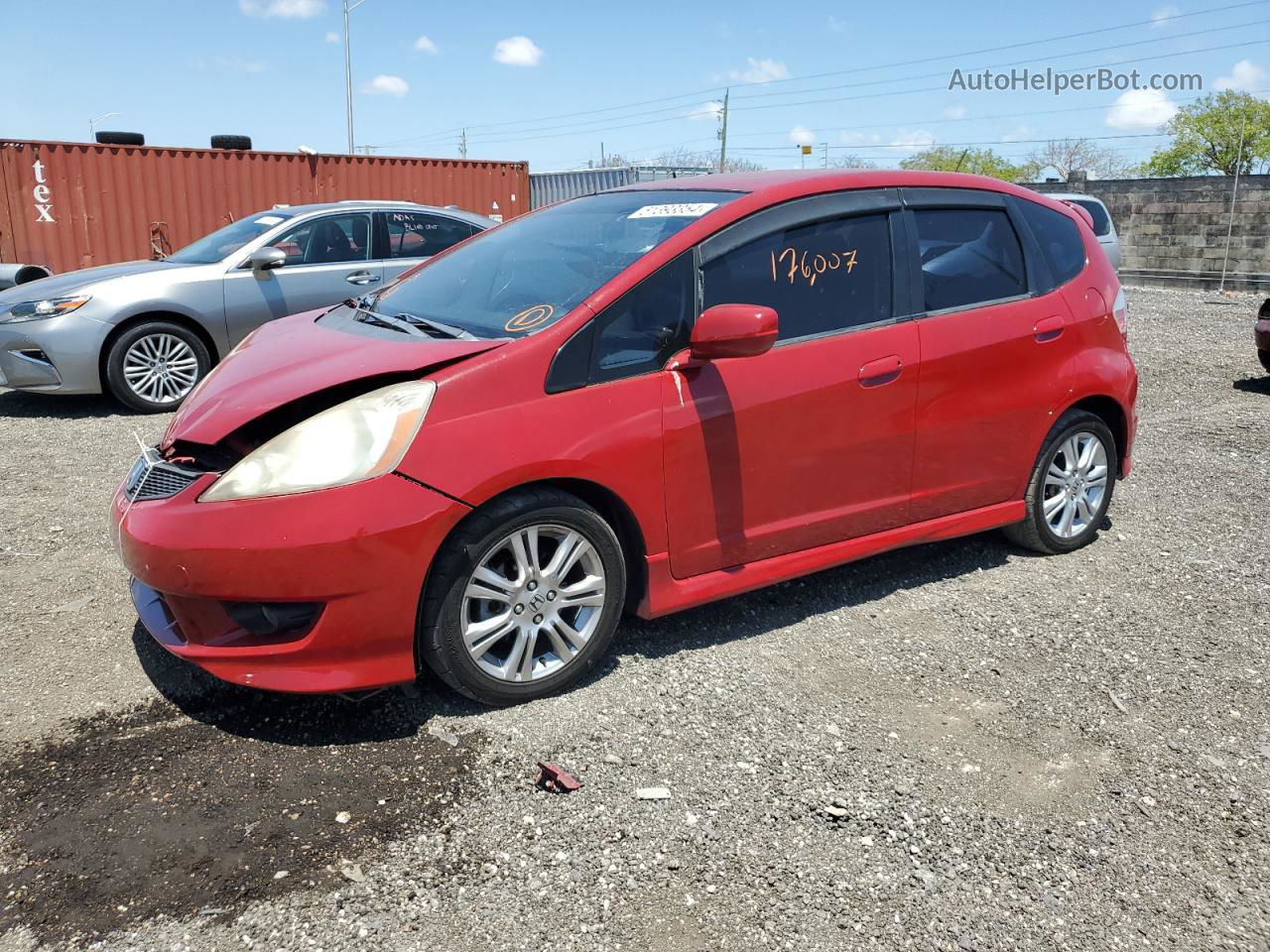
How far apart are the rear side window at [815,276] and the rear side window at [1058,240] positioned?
1.01 metres

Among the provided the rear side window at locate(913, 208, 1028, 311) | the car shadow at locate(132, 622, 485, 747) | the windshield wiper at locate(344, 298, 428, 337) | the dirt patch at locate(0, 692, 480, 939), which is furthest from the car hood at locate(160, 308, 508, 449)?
the rear side window at locate(913, 208, 1028, 311)

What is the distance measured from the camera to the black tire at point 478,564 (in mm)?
3195

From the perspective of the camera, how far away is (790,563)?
3.98 m

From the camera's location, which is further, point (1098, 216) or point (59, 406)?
point (1098, 216)

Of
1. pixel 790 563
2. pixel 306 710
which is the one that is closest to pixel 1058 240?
pixel 790 563

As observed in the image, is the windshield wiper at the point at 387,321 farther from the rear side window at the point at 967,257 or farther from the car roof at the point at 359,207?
the car roof at the point at 359,207

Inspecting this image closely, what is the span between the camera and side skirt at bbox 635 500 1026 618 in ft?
12.0

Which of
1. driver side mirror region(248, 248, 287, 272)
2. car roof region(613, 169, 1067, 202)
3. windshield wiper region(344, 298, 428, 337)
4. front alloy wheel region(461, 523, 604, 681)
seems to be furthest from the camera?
driver side mirror region(248, 248, 287, 272)

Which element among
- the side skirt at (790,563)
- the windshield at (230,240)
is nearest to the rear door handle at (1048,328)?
the side skirt at (790,563)

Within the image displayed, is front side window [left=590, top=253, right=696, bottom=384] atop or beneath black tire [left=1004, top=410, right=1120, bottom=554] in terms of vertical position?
atop

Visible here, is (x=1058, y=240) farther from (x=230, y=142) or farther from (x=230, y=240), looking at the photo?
(x=230, y=142)

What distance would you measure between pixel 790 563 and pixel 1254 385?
8047 mm

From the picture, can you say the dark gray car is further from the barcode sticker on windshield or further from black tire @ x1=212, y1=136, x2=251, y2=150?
black tire @ x1=212, y1=136, x2=251, y2=150

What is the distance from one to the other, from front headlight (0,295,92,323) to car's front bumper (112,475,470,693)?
18.1ft
